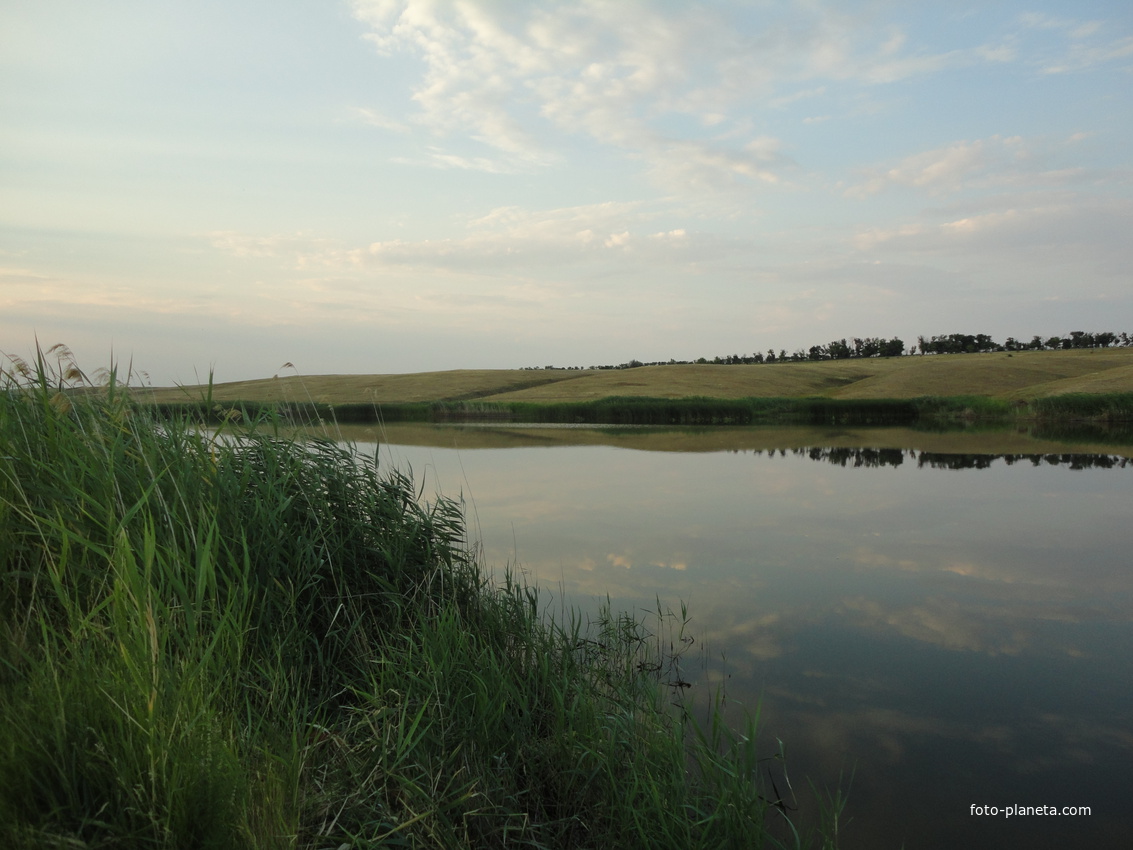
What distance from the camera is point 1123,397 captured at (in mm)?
26734

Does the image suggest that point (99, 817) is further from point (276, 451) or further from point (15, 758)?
point (276, 451)

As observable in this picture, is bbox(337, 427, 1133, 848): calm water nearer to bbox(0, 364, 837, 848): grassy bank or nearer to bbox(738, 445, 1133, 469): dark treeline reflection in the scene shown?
bbox(0, 364, 837, 848): grassy bank

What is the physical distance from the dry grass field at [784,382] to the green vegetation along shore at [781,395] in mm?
83

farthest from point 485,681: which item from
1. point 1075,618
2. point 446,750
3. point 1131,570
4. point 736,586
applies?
point 1131,570

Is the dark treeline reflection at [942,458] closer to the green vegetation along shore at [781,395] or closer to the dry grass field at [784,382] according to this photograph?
the green vegetation along shore at [781,395]

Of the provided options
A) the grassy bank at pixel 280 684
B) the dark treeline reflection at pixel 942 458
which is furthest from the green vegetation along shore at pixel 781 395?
the grassy bank at pixel 280 684

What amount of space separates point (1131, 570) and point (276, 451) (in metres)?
8.10

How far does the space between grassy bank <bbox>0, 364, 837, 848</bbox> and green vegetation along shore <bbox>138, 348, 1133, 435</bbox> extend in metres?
15.8

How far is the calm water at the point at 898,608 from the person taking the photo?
126 inches

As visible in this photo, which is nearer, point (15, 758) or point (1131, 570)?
point (15, 758)

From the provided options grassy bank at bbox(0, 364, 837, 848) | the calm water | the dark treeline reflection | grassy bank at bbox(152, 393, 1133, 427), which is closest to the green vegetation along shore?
grassy bank at bbox(152, 393, 1133, 427)

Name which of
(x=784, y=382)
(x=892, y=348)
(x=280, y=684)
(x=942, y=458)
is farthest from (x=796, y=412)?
(x=892, y=348)

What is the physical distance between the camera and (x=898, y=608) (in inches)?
224

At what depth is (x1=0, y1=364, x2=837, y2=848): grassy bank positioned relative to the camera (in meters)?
1.80
